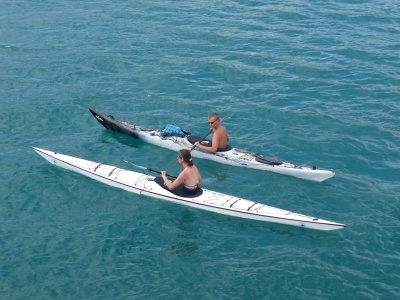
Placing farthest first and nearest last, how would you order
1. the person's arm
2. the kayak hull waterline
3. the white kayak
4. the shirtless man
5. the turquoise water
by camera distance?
the shirtless man
the kayak hull waterline
the person's arm
the white kayak
the turquoise water

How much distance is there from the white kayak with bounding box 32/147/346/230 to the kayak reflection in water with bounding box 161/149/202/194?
29 centimetres

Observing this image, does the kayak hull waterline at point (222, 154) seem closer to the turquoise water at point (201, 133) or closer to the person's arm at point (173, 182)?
the turquoise water at point (201, 133)

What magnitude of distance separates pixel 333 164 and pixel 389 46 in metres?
11.2

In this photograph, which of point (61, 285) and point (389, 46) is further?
point (389, 46)

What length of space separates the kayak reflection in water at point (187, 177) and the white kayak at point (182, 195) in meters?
0.29

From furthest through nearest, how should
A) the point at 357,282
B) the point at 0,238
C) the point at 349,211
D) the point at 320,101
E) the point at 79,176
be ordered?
the point at 320,101 → the point at 79,176 → the point at 349,211 → the point at 0,238 → the point at 357,282

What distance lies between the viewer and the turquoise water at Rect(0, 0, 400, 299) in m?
15.7

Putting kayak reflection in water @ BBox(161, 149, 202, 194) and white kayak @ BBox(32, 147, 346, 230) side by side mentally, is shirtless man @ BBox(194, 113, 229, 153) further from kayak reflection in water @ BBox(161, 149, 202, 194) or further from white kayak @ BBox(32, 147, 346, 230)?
kayak reflection in water @ BBox(161, 149, 202, 194)

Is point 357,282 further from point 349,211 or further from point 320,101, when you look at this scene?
point 320,101

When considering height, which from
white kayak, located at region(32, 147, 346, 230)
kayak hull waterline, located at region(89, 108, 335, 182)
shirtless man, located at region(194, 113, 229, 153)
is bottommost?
white kayak, located at region(32, 147, 346, 230)

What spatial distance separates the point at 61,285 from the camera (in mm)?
15320

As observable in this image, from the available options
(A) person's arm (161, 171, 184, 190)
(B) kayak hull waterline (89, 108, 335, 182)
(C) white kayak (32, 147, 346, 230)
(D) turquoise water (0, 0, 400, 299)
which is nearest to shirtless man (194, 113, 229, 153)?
(B) kayak hull waterline (89, 108, 335, 182)

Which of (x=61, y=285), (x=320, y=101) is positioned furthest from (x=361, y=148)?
(x=61, y=285)

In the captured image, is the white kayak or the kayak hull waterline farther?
A: the kayak hull waterline
